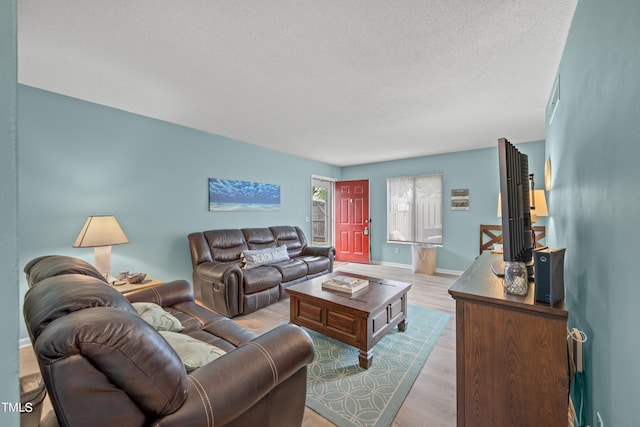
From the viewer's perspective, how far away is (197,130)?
12.3ft

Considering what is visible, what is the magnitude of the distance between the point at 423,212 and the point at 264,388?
16.8 feet

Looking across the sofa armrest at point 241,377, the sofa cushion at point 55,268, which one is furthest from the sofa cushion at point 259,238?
the sofa armrest at point 241,377

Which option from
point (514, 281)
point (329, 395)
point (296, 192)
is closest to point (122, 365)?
point (329, 395)

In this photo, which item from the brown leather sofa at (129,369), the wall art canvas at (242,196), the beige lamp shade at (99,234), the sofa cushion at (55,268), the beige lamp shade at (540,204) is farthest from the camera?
the wall art canvas at (242,196)

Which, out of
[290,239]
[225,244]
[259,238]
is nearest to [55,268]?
[225,244]

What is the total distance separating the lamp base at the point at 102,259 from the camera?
2469mm

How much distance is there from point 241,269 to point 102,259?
1364 millimetres

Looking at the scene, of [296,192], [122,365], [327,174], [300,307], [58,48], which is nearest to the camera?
[122,365]

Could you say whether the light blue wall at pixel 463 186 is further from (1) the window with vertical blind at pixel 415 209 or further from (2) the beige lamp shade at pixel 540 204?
(2) the beige lamp shade at pixel 540 204

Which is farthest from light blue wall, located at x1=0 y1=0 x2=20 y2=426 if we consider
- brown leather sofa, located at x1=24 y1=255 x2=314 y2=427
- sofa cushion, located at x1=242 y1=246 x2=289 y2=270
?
sofa cushion, located at x1=242 y1=246 x2=289 y2=270

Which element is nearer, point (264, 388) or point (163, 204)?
point (264, 388)

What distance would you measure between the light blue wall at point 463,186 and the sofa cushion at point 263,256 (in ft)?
9.27

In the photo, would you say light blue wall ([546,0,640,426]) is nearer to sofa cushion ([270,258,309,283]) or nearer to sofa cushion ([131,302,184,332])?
sofa cushion ([131,302,184,332])

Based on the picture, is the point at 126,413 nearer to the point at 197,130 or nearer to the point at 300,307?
the point at 300,307
